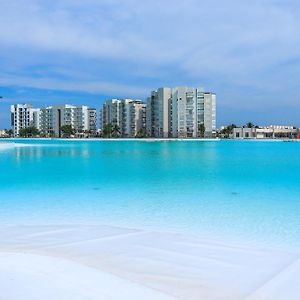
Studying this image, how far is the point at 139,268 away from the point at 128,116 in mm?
150387

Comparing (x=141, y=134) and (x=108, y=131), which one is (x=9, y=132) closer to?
(x=108, y=131)

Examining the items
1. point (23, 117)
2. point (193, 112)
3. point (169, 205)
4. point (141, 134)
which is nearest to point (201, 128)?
point (193, 112)

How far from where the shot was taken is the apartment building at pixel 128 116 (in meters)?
154

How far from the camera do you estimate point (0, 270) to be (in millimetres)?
5074

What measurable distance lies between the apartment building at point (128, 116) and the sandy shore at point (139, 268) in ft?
483

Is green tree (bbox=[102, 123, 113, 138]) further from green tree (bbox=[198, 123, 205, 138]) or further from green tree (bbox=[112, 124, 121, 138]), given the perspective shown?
green tree (bbox=[198, 123, 205, 138])

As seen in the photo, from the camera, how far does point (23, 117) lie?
614 ft

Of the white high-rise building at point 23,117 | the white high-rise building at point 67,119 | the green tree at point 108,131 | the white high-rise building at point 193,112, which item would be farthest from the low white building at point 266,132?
the white high-rise building at point 23,117

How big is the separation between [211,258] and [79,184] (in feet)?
40.4

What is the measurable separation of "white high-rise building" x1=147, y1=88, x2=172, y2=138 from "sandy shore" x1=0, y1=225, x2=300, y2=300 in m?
133

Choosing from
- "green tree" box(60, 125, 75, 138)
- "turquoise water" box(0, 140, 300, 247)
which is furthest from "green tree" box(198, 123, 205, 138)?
"turquoise water" box(0, 140, 300, 247)

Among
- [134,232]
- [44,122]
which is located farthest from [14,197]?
[44,122]

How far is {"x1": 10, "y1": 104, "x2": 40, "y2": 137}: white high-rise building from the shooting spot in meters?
182

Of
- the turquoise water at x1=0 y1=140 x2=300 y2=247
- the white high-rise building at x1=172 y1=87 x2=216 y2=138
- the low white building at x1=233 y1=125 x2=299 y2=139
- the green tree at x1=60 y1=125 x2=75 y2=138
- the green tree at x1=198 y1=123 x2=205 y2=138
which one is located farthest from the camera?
the low white building at x1=233 y1=125 x2=299 y2=139
